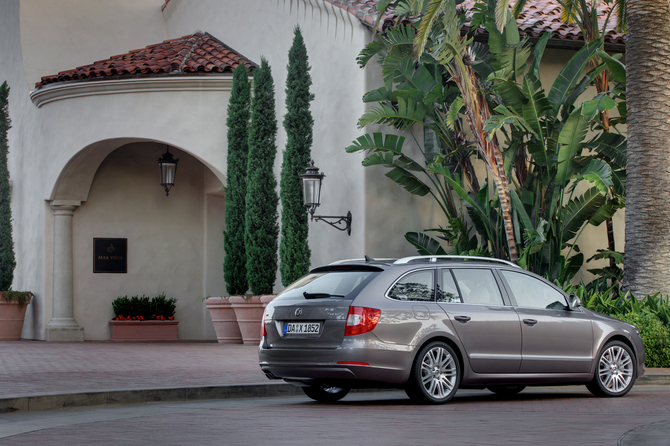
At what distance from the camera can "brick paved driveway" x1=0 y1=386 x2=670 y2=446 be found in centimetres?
651

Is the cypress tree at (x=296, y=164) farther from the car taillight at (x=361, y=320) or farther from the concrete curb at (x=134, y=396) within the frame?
the car taillight at (x=361, y=320)

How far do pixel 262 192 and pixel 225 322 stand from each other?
3140mm

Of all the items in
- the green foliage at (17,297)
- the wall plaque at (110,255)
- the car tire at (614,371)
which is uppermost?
the wall plaque at (110,255)

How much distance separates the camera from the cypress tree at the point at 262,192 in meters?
18.0

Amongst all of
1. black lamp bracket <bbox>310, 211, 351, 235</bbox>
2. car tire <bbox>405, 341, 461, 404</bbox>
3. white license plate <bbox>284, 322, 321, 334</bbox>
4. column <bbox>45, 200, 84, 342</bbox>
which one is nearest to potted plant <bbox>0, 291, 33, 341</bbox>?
column <bbox>45, 200, 84, 342</bbox>

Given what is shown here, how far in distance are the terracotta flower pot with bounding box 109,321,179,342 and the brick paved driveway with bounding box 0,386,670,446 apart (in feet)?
39.0

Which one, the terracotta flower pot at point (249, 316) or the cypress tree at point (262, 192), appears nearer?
the terracotta flower pot at point (249, 316)

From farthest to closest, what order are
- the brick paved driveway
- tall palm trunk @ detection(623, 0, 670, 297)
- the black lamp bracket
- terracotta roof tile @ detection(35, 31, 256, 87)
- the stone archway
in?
the stone archway
terracotta roof tile @ detection(35, 31, 256, 87)
the black lamp bracket
tall palm trunk @ detection(623, 0, 670, 297)
the brick paved driveway

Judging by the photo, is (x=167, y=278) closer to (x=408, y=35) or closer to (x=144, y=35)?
(x=144, y=35)

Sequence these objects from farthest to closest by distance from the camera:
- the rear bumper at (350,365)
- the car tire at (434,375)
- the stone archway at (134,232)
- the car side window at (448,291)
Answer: the stone archway at (134,232)
the car side window at (448,291)
the car tire at (434,375)
the rear bumper at (350,365)

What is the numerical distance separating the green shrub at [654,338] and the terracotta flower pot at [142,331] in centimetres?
1213

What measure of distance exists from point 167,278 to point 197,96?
512 centimetres

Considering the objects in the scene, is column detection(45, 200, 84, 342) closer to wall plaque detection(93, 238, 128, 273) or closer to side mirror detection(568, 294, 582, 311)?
wall plaque detection(93, 238, 128, 273)

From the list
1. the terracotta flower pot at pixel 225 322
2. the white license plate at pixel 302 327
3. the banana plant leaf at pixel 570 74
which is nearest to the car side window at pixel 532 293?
the white license plate at pixel 302 327
